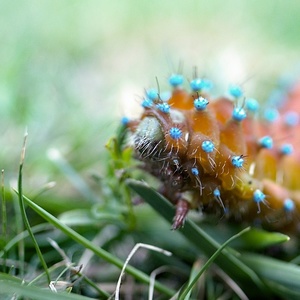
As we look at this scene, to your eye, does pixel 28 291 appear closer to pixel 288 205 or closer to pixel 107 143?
pixel 107 143

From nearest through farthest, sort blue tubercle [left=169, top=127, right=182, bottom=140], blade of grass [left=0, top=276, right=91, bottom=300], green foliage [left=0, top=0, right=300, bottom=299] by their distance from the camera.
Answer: blade of grass [left=0, top=276, right=91, bottom=300] → blue tubercle [left=169, top=127, right=182, bottom=140] → green foliage [left=0, top=0, right=300, bottom=299]

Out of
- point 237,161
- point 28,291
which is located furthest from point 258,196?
point 28,291

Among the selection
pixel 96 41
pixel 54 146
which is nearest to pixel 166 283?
pixel 54 146

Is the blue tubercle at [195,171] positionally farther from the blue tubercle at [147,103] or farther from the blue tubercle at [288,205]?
the blue tubercle at [288,205]

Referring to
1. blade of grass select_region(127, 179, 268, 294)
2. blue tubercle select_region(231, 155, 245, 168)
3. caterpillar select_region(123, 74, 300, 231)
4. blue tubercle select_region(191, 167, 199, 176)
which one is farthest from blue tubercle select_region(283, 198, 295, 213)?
blue tubercle select_region(191, 167, 199, 176)

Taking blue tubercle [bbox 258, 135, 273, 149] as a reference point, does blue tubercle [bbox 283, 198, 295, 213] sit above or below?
below

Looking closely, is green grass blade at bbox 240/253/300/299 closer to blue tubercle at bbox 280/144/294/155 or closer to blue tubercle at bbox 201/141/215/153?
blue tubercle at bbox 280/144/294/155
